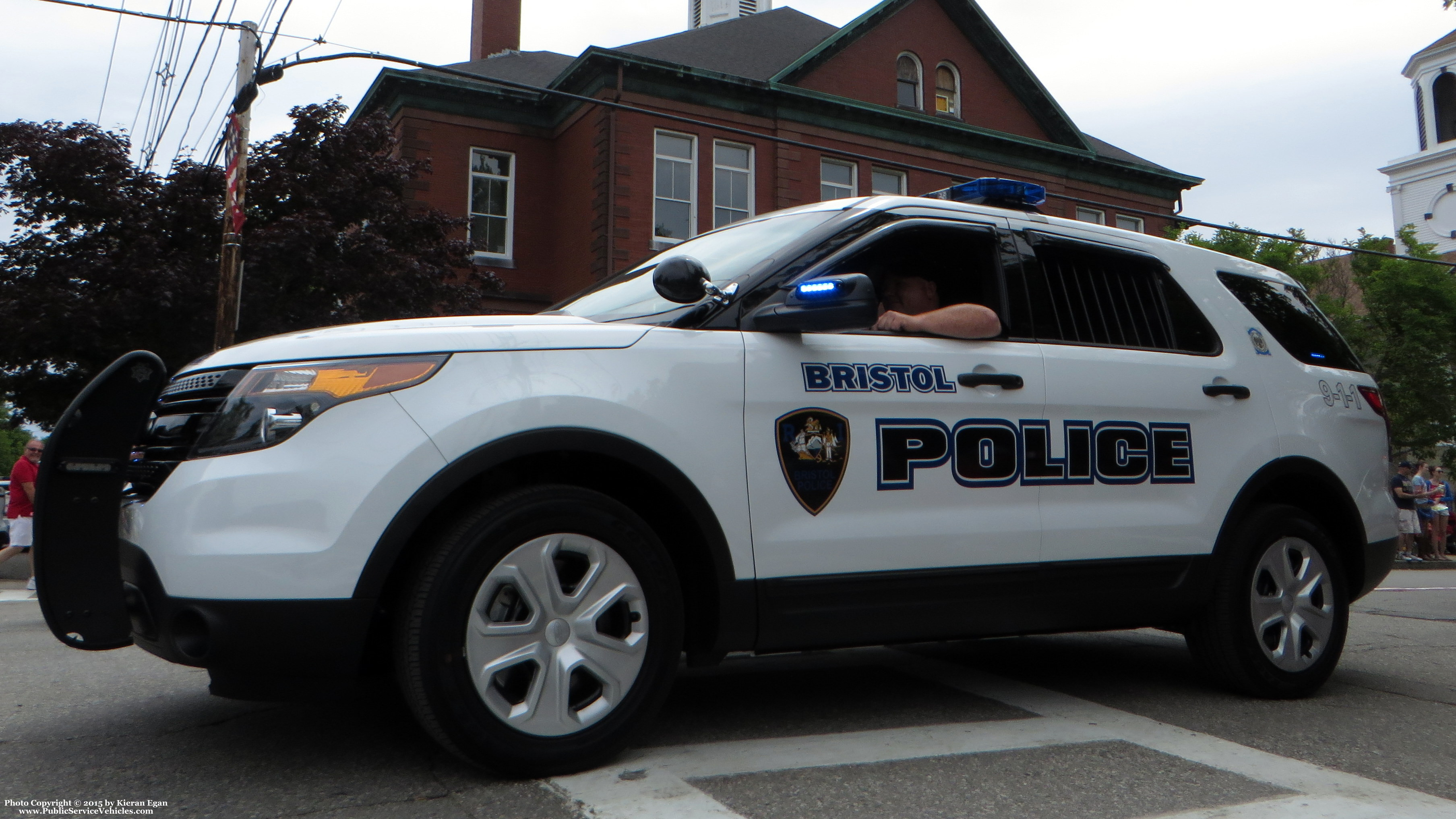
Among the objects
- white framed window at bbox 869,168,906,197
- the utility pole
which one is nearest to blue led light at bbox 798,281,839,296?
the utility pole

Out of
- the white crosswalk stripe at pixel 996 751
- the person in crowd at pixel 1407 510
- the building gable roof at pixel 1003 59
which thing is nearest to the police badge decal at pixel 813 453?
the white crosswalk stripe at pixel 996 751

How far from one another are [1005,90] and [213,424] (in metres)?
27.2

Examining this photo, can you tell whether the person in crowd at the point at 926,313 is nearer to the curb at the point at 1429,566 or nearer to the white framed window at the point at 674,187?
the curb at the point at 1429,566

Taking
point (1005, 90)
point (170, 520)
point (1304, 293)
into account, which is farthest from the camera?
point (1005, 90)

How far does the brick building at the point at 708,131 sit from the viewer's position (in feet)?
74.3

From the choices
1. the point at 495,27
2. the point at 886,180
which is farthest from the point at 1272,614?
the point at 495,27

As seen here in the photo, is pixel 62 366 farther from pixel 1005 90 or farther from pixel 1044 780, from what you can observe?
pixel 1005 90

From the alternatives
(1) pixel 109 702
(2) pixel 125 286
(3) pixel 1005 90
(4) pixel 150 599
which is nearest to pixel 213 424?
(4) pixel 150 599

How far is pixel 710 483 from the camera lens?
3.32 meters

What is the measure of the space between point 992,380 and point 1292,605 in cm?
178

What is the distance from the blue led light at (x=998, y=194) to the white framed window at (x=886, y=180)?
2157 centimetres

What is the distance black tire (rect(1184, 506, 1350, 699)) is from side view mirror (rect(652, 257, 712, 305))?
2.41m

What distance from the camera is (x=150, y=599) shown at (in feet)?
9.53

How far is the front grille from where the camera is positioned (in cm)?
300
